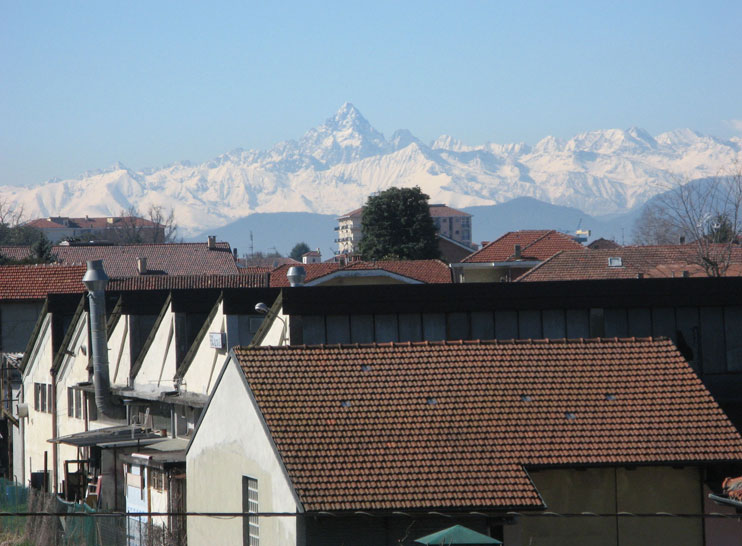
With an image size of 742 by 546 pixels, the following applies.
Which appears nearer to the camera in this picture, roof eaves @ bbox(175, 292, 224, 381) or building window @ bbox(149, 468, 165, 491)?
building window @ bbox(149, 468, 165, 491)

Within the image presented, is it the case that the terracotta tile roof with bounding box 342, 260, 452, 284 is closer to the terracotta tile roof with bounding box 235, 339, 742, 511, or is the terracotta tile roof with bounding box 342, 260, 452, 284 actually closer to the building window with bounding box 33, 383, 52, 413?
the building window with bounding box 33, 383, 52, 413

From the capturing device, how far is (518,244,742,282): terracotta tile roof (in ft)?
189

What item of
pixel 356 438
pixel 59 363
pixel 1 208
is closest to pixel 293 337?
pixel 356 438

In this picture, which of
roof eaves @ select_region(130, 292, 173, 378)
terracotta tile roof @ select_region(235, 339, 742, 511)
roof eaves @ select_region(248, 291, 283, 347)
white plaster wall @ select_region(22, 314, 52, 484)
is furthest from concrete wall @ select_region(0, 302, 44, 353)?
terracotta tile roof @ select_region(235, 339, 742, 511)

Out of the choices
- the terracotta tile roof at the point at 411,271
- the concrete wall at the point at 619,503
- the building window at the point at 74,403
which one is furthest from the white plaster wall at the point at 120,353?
the terracotta tile roof at the point at 411,271

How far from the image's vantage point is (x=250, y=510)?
1761cm

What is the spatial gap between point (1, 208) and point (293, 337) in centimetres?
9879

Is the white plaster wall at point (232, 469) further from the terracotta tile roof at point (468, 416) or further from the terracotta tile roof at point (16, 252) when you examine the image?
the terracotta tile roof at point (16, 252)

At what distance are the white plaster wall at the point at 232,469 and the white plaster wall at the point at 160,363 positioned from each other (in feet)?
30.3

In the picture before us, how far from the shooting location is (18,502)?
25.8 meters

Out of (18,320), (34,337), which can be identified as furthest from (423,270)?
(34,337)

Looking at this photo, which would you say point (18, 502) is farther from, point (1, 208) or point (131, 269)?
point (1, 208)

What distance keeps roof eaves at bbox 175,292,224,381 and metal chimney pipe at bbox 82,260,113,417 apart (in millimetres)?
5646

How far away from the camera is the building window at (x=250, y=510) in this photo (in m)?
17.4
